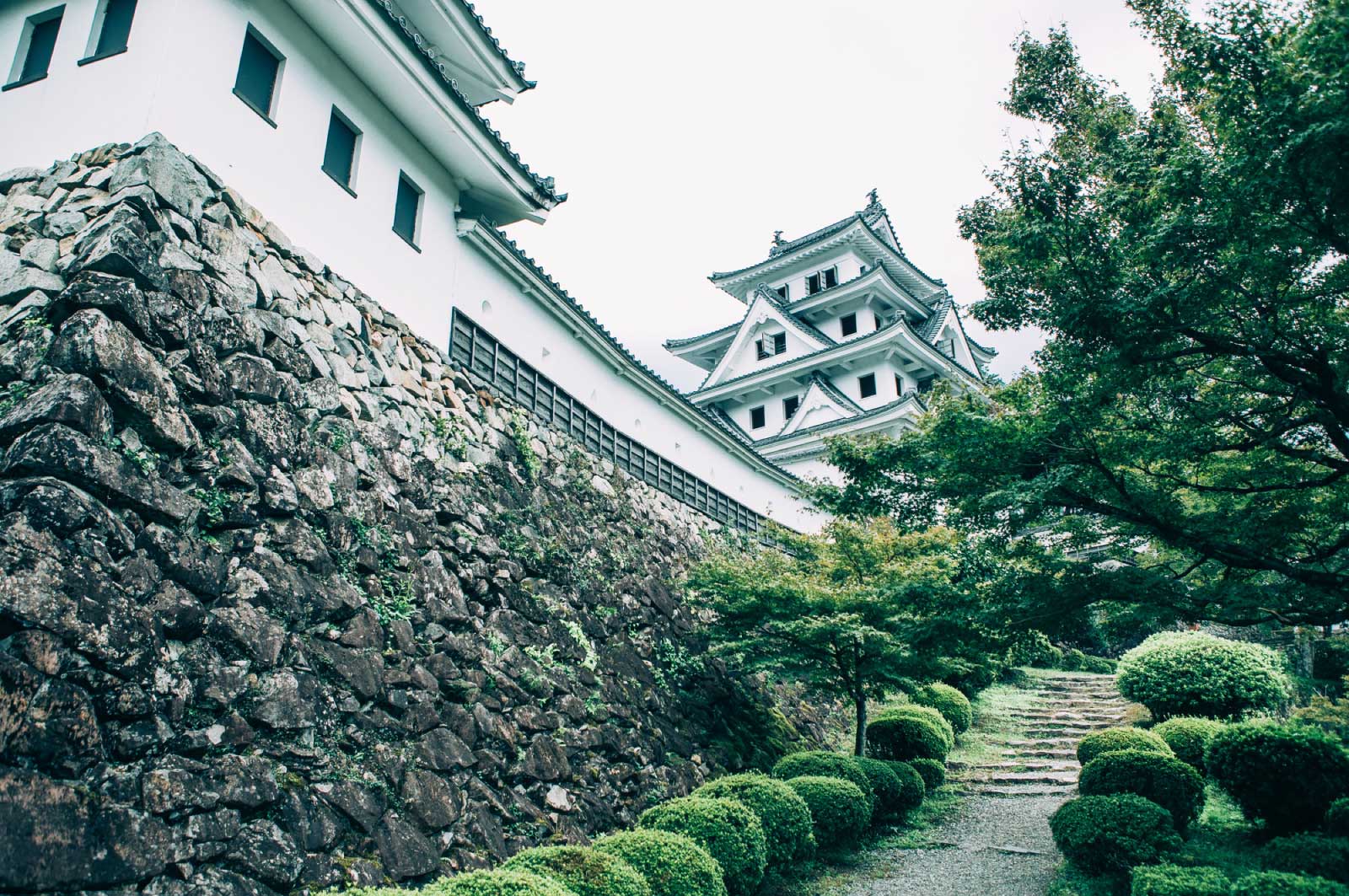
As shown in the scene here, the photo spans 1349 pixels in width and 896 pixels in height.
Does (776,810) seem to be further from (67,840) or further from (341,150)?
(341,150)

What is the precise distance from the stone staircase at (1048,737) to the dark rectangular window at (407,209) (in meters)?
12.1

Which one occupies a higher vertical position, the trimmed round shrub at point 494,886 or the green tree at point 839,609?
the green tree at point 839,609

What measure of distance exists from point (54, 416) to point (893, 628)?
10.2m

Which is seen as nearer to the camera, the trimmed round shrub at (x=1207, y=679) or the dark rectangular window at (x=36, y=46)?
the dark rectangular window at (x=36, y=46)

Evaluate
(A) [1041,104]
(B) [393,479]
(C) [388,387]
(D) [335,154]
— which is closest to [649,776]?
(B) [393,479]

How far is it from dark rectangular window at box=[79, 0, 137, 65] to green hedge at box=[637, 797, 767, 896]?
28.9 ft

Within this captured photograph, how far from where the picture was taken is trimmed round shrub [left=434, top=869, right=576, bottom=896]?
4.66 meters

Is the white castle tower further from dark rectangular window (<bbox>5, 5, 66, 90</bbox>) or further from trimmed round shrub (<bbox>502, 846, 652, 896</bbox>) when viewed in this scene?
dark rectangular window (<bbox>5, 5, 66, 90</bbox>)

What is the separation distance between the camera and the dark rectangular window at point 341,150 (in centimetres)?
834

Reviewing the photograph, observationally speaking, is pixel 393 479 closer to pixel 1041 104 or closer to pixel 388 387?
pixel 388 387

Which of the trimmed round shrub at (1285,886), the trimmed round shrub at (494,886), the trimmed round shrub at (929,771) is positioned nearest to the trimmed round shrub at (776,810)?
the trimmed round shrub at (494,886)

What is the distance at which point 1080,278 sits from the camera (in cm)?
660

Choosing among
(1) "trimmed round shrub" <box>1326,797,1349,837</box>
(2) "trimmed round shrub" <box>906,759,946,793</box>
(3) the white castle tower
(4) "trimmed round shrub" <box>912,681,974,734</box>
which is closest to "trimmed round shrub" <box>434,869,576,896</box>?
(1) "trimmed round shrub" <box>1326,797,1349,837</box>

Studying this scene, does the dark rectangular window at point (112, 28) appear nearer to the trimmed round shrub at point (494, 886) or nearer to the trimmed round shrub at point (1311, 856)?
the trimmed round shrub at point (494, 886)
